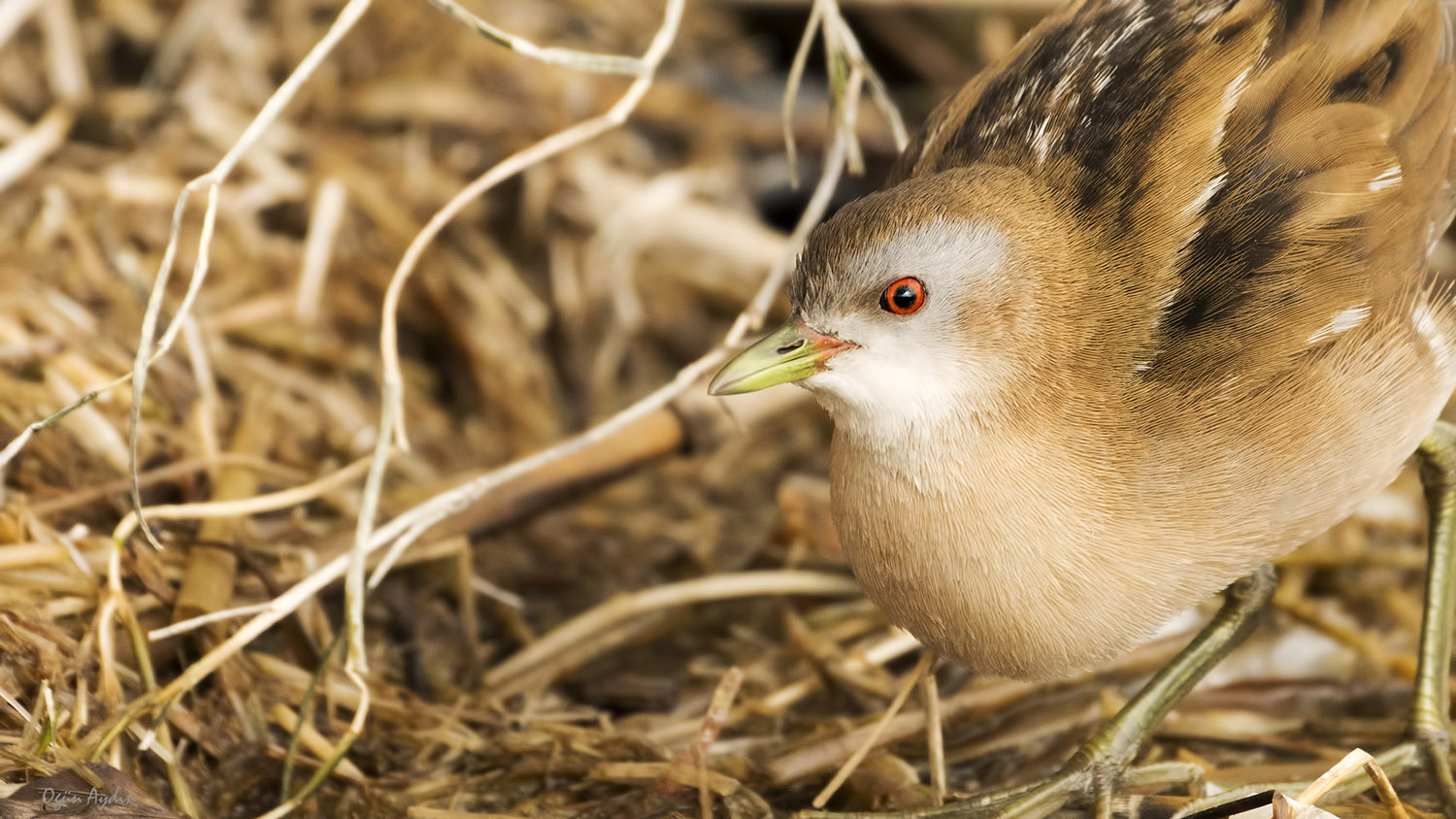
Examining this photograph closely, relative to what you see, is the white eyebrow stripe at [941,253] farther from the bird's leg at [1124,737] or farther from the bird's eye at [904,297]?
the bird's leg at [1124,737]

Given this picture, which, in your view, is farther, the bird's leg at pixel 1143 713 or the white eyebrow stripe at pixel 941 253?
the bird's leg at pixel 1143 713

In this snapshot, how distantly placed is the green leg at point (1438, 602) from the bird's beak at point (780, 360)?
109 cm

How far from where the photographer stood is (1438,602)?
2.27 meters

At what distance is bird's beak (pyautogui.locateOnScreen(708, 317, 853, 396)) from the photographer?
1885 mm

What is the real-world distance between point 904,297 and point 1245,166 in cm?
50

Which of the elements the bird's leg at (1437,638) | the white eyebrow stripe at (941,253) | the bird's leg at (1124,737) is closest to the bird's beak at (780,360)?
the white eyebrow stripe at (941,253)

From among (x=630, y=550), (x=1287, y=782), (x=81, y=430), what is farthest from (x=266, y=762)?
(x=1287, y=782)

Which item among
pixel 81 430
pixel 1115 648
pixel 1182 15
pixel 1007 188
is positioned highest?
pixel 1182 15

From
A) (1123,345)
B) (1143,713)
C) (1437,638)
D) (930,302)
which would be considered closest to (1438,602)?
(1437,638)

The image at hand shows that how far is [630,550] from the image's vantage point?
2.96 meters

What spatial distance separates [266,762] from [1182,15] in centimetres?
175

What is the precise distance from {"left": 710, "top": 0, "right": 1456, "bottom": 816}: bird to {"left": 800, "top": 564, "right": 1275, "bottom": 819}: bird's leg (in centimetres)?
22

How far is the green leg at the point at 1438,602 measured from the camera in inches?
86.4

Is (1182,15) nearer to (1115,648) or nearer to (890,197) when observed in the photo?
(890,197)
